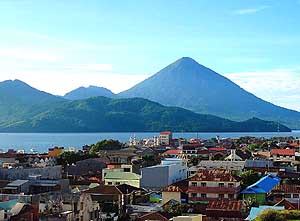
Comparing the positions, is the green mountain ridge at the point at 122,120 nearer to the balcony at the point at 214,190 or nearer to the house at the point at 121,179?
the house at the point at 121,179

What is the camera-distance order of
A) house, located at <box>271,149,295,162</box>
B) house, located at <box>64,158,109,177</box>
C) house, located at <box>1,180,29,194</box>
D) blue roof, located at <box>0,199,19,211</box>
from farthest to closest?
house, located at <box>271,149,295,162</box>
house, located at <box>64,158,109,177</box>
house, located at <box>1,180,29,194</box>
blue roof, located at <box>0,199,19,211</box>

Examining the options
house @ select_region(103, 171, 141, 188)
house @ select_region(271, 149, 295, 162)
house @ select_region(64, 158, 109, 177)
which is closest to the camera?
house @ select_region(103, 171, 141, 188)

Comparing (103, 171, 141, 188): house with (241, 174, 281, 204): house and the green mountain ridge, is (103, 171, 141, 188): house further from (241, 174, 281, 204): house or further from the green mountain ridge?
the green mountain ridge

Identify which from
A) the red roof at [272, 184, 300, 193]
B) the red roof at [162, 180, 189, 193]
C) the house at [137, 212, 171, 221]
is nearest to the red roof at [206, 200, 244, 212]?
the house at [137, 212, 171, 221]

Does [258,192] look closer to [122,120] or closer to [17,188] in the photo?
[17,188]

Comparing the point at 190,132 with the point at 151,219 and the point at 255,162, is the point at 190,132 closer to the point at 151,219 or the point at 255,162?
the point at 255,162

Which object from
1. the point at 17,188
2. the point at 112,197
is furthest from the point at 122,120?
the point at 17,188

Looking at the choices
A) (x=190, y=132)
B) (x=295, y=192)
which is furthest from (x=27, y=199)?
(x=190, y=132)
